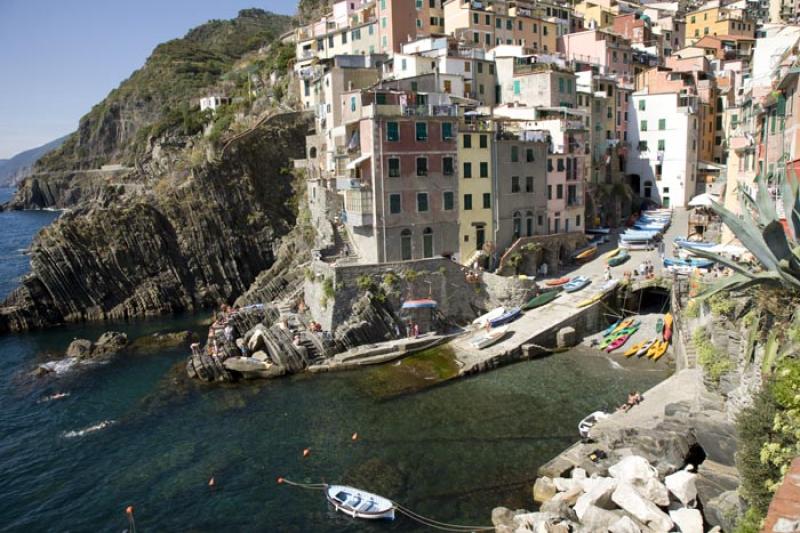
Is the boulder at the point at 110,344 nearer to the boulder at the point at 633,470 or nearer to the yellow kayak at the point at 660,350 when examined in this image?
the boulder at the point at 633,470

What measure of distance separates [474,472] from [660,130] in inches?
2046

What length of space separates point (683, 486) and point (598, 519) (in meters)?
3.95

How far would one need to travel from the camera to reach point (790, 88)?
1135 inches

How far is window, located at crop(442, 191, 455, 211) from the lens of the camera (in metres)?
44.7

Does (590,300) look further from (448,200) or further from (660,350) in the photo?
(448,200)

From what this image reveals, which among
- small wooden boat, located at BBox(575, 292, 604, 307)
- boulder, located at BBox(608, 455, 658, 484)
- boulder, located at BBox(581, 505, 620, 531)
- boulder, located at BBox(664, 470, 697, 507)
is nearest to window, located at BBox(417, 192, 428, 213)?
small wooden boat, located at BBox(575, 292, 604, 307)

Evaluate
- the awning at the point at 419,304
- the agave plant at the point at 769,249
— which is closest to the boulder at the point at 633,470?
the agave plant at the point at 769,249

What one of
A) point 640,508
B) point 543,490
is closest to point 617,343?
point 543,490

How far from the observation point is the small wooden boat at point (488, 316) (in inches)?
1639

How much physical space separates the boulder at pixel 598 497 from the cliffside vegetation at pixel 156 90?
114462mm

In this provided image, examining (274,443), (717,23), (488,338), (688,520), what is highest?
(717,23)

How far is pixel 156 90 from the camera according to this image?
146 metres

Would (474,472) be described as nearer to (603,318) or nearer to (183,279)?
(603,318)

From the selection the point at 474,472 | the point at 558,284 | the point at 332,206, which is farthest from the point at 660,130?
the point at 474,472
